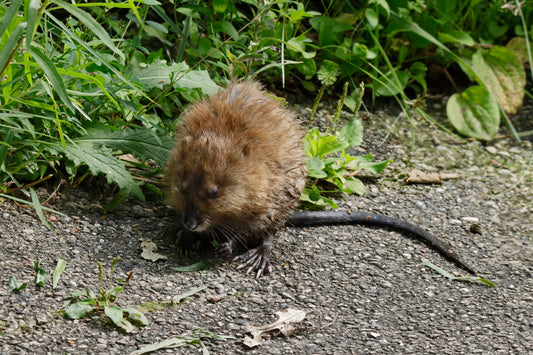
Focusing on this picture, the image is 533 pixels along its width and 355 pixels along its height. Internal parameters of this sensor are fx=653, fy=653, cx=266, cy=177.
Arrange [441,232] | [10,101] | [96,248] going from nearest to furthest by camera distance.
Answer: [10,101] < [96,248] < [441,232]

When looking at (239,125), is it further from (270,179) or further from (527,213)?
(527,213)

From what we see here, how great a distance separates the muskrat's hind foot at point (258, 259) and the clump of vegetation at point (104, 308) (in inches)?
37.2

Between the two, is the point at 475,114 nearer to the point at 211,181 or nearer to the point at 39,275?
the point at 211,181

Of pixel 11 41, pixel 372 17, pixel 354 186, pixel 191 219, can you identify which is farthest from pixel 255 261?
pixel 372 17

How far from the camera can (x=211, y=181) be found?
4188 mm

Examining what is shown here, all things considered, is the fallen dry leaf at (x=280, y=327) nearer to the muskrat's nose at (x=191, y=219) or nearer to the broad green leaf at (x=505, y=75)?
the muskrat's nose at (x=191, y=219)

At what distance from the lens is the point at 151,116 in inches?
204

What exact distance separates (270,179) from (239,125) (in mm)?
423

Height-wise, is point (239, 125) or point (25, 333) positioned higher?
point (239, 125)

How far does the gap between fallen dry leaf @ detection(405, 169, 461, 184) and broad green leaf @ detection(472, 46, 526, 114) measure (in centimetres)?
160

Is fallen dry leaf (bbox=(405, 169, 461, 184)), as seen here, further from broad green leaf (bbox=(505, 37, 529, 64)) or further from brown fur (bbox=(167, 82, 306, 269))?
broad green leaf (bbox=(505, 37, 529, 64))

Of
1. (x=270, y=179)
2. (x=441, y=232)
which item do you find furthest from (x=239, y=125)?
(x=441, y=232)

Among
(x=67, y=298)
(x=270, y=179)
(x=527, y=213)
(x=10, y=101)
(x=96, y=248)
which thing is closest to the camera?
(x=67, y=298)

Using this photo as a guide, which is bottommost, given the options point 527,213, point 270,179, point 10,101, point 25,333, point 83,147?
point 527,213
